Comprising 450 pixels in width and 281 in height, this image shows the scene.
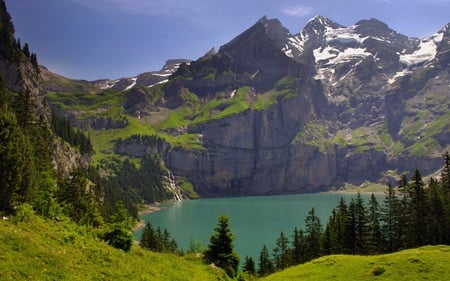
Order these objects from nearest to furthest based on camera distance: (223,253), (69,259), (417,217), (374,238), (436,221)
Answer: (69,259)
(223,253)
(436,221)
(417,217)
(374,238)

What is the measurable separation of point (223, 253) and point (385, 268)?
16.9 metres

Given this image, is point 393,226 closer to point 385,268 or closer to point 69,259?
point 385,268

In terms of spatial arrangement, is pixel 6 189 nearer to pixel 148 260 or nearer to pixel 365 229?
pixel 148 260

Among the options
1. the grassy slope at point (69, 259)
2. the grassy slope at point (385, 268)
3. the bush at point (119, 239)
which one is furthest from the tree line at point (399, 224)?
the bush at point (119, 239)

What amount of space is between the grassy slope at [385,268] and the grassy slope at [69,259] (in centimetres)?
937

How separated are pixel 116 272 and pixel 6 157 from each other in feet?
60.1

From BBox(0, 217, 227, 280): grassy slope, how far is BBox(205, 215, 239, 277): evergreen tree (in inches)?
211

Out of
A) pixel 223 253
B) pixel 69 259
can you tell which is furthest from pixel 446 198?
pixel 69 259

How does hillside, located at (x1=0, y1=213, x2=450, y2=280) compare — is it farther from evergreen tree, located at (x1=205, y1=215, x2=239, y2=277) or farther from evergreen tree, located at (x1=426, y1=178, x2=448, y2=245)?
evergreen tree, located at (x1=426, y1=178, x2=448, y2=245)

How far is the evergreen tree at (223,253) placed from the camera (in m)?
42.1

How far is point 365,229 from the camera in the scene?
7306cm

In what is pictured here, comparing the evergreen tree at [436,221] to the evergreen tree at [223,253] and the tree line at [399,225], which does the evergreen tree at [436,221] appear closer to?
the tree line at [399,225]

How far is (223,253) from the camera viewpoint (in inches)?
1683

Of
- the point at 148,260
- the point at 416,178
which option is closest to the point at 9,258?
the point at 148,260
